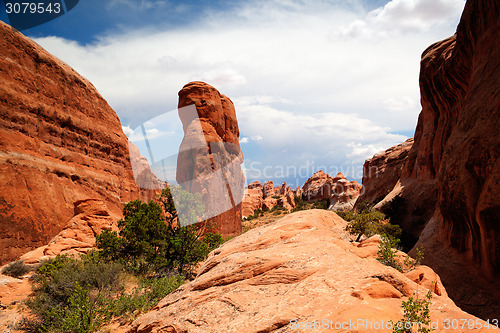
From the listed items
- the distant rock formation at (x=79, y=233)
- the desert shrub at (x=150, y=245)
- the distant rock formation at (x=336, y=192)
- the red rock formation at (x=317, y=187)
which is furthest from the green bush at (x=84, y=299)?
the red rock formation at (x=317, y=187)

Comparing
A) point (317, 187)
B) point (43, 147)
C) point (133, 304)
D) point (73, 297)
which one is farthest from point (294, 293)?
point (317, 187)

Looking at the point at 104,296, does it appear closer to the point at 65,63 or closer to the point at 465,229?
the point at 465,229

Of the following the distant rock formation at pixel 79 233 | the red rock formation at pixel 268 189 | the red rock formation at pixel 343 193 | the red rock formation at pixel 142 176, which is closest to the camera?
the distant rock formation at pixel 79 233

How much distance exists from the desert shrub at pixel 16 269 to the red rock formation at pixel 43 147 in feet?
7.25

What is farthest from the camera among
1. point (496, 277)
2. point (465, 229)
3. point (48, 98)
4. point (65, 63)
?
point (65, 63)

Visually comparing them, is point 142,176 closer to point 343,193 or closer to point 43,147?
point 43,147

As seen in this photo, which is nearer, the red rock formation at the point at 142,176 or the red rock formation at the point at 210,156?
the red rock formation at the point at 210,156

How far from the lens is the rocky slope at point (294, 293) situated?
4.47 metres

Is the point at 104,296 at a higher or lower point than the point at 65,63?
lower

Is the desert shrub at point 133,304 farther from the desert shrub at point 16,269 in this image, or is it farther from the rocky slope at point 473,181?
the rocky slope at point 473,181

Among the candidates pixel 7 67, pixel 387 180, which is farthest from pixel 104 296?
pixel 387 180

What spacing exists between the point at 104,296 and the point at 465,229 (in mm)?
15988

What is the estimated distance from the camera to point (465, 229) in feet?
40.3

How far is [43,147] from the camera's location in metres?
20.7
